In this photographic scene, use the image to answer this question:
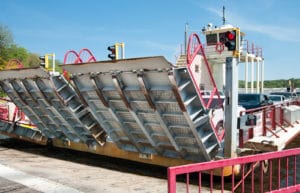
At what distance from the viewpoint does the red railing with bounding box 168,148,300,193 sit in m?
4.48

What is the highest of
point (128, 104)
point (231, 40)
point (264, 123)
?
point (231, 40)

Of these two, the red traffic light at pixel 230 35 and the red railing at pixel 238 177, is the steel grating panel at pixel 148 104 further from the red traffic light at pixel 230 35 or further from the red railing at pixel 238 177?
the red traffic light at pixel 230 35

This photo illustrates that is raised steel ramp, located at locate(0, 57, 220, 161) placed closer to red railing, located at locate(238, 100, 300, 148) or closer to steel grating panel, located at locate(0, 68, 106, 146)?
steel grating panel, located at locate(0, 68, 106, 146)

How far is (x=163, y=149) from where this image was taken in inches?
329

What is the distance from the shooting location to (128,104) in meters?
7.76

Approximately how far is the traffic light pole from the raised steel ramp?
1.10ft

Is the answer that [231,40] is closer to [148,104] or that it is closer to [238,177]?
[148,104]

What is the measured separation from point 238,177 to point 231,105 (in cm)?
195

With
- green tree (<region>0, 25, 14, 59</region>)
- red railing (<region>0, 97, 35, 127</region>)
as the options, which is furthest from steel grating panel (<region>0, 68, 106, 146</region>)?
green tree (<region>0, 25, 14, 59</region>)

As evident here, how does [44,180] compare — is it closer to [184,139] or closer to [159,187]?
[159,187]

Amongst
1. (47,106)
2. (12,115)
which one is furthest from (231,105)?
(12,115)

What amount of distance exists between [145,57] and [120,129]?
2826 millimetres

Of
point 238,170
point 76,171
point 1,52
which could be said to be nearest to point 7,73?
point 76,171

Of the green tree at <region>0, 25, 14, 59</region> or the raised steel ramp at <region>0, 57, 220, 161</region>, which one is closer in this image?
the raised steel ramp at <region>0, 57, 220, 161</region>
